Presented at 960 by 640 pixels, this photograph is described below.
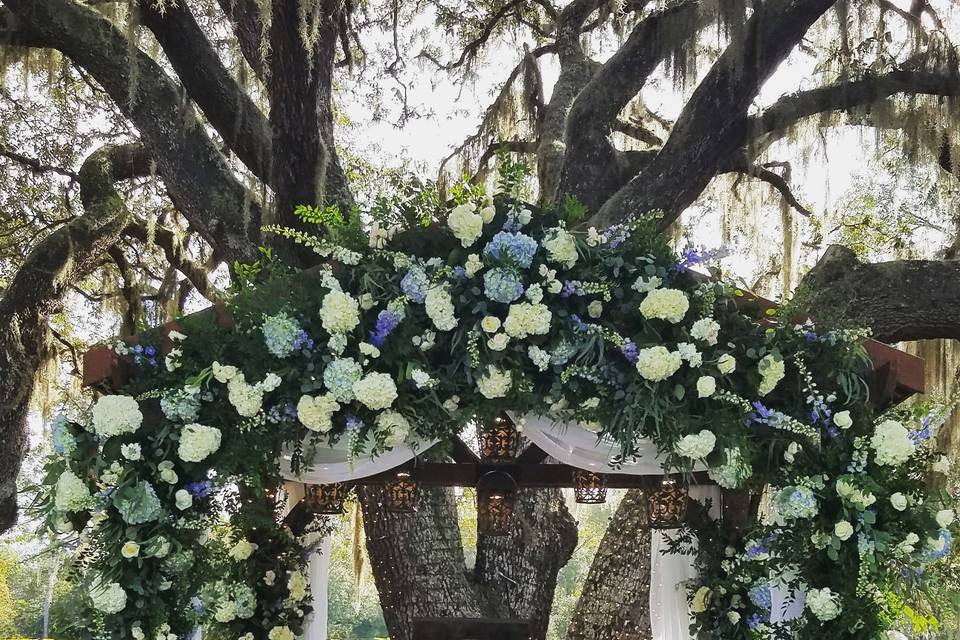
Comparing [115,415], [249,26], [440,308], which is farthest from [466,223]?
[249,26]

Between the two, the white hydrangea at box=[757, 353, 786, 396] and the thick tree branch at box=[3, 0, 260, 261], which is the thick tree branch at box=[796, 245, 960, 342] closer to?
the white hydrangea at box=[757, 353, 786, 396]

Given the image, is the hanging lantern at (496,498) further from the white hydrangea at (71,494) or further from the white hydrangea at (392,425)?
the white hydrangea at (71,494)

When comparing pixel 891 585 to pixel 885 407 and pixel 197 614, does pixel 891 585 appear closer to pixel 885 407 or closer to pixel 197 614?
pixel 885 407

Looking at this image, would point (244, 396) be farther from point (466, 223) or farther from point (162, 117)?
point (162, 117)

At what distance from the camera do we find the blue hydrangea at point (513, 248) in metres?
3.52

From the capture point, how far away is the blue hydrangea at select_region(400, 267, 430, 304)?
3.54 m

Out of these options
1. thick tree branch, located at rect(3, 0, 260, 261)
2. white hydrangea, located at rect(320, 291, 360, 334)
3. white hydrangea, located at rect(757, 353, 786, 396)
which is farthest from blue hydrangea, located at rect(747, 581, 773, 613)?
thick tree branch, located at rect(3, 0, 260, 261)

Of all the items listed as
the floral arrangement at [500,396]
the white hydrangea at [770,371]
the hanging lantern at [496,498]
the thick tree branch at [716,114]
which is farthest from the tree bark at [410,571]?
the white hydrangea at [770,371]

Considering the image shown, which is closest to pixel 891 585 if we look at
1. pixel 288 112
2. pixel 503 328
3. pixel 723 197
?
pixel 503 328

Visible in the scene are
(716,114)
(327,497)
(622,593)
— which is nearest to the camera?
(327,497)

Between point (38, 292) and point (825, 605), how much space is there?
484cm

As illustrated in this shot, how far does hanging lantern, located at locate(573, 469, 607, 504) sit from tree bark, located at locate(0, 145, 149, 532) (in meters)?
3.42

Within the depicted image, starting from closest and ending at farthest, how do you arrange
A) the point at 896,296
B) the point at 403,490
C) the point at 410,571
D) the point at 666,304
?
the point at 666,304, the point at 403,490, the point at 896,296, the point at 410,571

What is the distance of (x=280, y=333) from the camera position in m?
3.48
